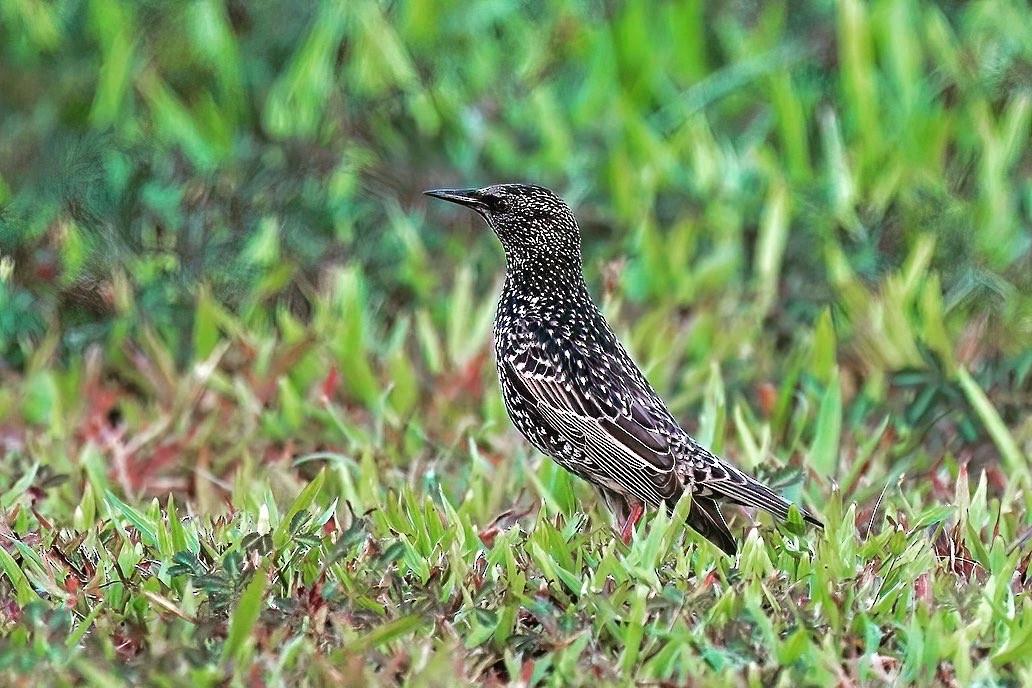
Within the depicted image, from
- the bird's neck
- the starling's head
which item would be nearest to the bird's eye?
the starling's head

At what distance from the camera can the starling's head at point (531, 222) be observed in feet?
17.6

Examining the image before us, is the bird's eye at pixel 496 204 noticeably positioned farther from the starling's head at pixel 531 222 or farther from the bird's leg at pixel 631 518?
the bird's leg at pixel 631 518

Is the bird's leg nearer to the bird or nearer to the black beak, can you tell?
the bird

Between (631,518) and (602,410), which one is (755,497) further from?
(602,410)

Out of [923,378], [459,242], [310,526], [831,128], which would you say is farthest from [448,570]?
[831,128]

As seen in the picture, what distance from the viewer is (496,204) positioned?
5434 mm

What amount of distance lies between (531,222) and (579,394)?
2.20 ft

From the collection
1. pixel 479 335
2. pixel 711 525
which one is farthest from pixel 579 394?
pixel 479 335

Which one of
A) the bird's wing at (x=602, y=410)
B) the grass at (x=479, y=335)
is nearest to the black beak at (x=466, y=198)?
the bird's wing at (x=602, y=410)

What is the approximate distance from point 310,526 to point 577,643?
994mm

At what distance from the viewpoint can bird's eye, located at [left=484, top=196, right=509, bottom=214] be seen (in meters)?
5.41

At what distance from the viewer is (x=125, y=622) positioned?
162 inches

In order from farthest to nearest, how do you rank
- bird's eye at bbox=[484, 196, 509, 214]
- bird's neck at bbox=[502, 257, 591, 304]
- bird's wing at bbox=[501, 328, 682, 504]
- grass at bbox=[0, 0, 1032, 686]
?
Result: bird's eye at bbox=[484, 196, 509, 214]
bird's neck at bbox=[502, 257, 591, 304]
bird's wing at bbox=[501, 328, 682, 504]
grass at bbox=[0, 0, 1032, 686]

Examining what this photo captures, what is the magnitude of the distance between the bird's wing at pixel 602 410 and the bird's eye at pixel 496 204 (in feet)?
1.59
